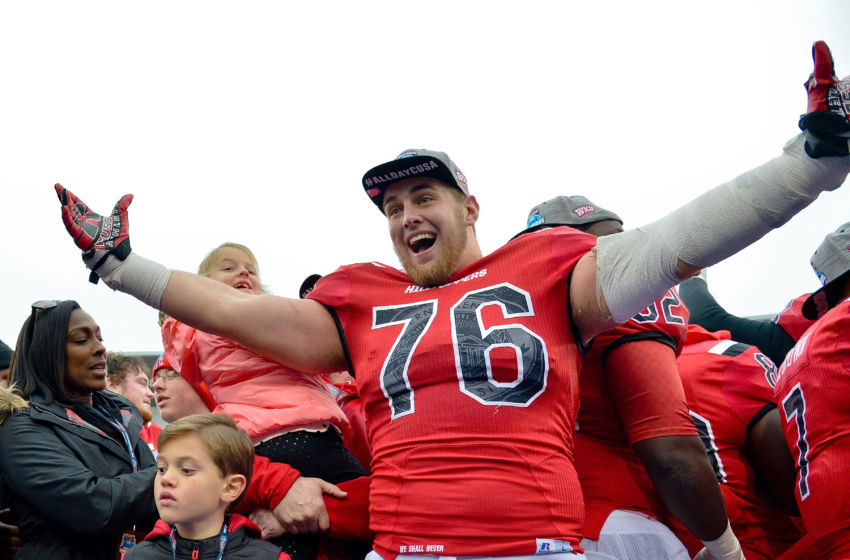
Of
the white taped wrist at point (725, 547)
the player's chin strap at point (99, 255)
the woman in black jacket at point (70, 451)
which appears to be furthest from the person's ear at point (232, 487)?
the white taped wrist at point (725, 547)

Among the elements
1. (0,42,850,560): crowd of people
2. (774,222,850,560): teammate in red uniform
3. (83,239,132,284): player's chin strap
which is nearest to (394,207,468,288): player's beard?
(0,42,850,560): crowd of people

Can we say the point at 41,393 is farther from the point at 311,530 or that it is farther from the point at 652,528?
the point at 652,528

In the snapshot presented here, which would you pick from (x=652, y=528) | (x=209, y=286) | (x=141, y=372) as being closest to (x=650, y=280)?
(x=652, y=528)

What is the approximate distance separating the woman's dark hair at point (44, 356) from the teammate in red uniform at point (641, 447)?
75.4 inches

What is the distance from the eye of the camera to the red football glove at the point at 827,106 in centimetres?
141

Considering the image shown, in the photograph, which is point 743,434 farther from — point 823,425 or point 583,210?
point 583,210

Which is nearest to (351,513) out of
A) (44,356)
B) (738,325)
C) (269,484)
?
(269,484)

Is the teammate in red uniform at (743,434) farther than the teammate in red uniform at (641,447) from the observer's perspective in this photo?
Yes

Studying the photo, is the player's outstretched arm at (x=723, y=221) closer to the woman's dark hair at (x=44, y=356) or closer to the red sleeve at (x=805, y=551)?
the red sleeve at (x=805, y=551)

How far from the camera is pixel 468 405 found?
1845 mm

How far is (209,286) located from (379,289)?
538 mm

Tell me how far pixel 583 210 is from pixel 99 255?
1648 millimetres

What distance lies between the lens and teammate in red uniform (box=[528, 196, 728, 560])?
1.96 metres

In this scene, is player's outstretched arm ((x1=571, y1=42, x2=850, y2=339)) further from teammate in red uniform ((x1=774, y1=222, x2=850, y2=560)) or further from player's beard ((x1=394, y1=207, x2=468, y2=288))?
teammate in red uniform ((x1=774, y1=222, x2=850, y2=560))
